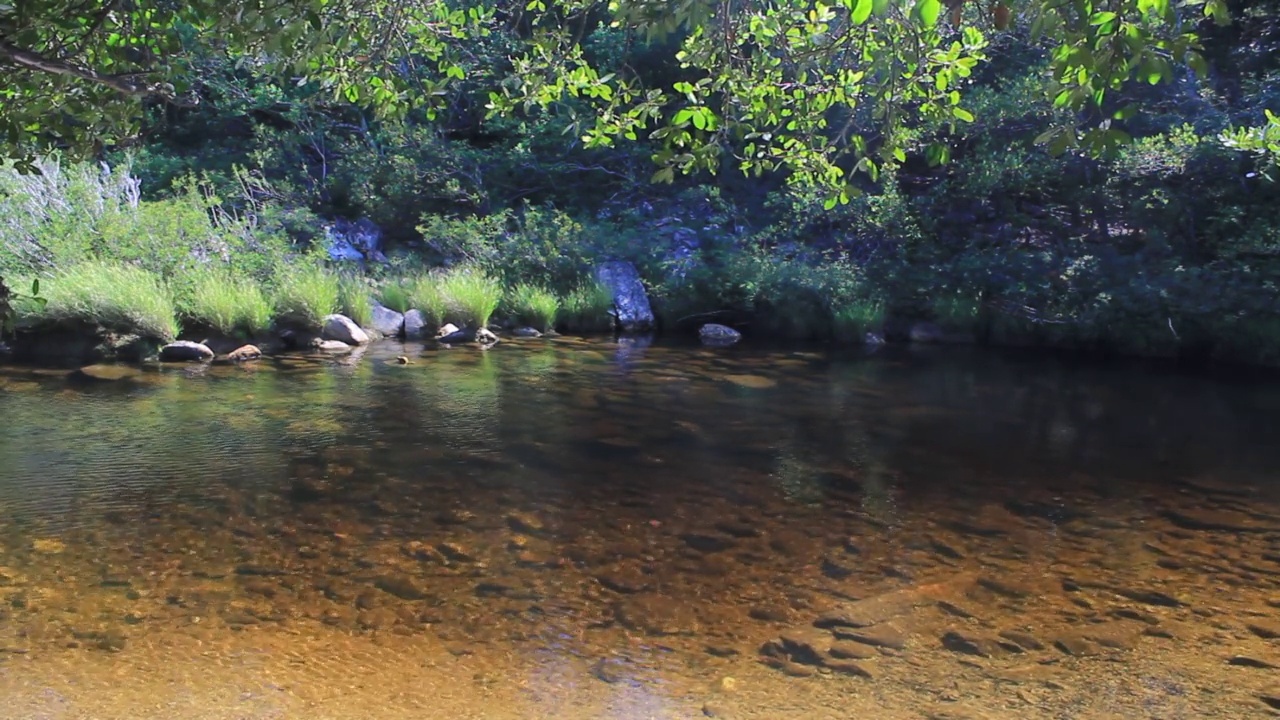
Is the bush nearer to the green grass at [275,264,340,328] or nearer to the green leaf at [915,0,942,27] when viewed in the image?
the green grass at [275,264,340,328]

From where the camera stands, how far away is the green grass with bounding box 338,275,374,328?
48.7 ft

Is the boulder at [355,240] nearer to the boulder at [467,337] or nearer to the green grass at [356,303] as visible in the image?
the green grass at [356,303]

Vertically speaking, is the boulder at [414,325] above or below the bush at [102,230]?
below

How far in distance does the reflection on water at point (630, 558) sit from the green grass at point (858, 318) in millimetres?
5094

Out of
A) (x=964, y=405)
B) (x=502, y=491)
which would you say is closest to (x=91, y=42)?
(x=502, y=491)

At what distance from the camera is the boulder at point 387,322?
15.2 metres

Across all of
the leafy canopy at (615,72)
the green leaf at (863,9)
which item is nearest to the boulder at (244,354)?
the leafy canopy at (615,72)

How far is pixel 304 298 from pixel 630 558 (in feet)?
32.3

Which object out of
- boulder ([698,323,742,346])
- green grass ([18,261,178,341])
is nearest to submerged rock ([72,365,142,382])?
green grass ([18,261,178,341])

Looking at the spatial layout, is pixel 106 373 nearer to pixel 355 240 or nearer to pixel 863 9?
pixel 355 240

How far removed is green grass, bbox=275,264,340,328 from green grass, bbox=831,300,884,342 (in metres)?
7.38

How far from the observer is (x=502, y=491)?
686 cm

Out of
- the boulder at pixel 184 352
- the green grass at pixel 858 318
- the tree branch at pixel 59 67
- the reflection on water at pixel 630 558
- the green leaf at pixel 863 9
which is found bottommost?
the reflection on water at pixel 630 558

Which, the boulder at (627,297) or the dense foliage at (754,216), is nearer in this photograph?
the dense foliage at (754,216)
